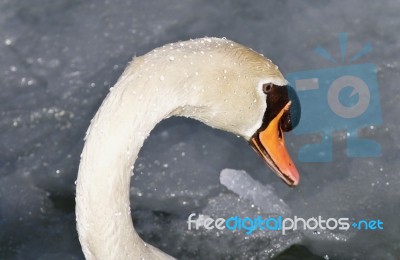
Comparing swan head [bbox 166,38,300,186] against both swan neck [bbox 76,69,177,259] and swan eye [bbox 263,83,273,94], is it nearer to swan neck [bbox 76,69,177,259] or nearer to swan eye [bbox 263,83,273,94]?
swan eye [bbox 263,83,273,94]

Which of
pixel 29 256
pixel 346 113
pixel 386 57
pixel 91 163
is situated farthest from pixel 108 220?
pixel 386 57

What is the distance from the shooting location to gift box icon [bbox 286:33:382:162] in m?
5.33

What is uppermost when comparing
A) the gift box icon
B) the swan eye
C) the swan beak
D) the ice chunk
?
the swan eye

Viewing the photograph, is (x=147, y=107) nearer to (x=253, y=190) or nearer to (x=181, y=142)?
(x=253, y=190)

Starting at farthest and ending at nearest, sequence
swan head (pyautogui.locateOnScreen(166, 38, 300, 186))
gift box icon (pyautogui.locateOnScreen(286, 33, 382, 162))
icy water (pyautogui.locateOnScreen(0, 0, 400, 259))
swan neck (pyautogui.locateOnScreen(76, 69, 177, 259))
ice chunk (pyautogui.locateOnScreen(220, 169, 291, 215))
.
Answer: gift box icon (pyautogui.locateOnScreen(286, 33, 382, 162)) < ice chunk (pyautogui.locateOnScreen(220, 169, 291, 215)) < icy water (pyautogui.locateOnScreen(0, 0, 400, 259)) < swan head (pyautogui.locateOnScreen(166, 38, 300, 186)) < swan neck (pyautogui.locateOnScreen(76, 69, 177, 259))

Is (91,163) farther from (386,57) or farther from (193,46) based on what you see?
(386,57)

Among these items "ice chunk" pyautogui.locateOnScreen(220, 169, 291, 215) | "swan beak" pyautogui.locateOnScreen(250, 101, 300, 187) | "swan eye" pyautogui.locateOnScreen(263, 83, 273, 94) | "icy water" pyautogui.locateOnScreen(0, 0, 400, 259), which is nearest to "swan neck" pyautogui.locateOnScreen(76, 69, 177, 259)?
"swan eye" pyautogui.locateOnScreen(263, 83, 273, 94)

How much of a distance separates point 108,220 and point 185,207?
7.21ft

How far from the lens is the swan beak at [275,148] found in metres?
3.41

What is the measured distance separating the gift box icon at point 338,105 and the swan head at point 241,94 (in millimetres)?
1868

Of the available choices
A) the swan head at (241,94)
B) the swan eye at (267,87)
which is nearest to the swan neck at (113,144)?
the swan head at (241,94)

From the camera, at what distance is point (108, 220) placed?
2916 mm

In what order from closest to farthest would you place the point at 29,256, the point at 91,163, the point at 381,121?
the point at 91,163 < the point at 29,256 < the point at 381,121

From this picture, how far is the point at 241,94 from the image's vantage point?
309cm
